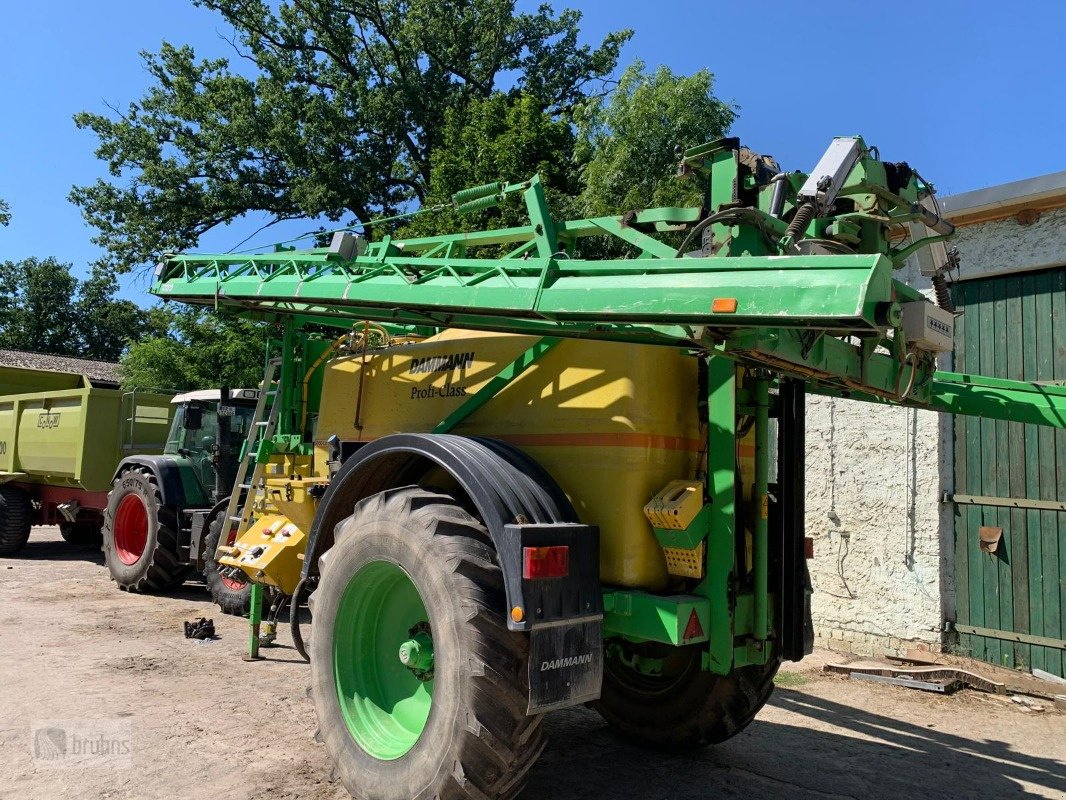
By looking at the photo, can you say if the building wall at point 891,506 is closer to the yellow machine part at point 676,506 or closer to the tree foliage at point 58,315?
the yellow machine part at point 676,506

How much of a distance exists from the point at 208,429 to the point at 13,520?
15.3ft

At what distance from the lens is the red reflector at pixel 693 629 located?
11.9ft

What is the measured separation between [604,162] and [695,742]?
32.0 feet

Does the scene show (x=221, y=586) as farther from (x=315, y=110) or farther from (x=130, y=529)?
(x=315, y=110)

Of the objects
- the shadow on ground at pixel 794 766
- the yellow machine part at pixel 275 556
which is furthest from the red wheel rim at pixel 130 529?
the shadow on ground at pixel 794 766

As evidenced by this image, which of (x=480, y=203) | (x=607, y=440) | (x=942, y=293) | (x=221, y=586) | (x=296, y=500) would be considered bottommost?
(x=221, y=586)

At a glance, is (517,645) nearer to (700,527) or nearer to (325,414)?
(700,527)

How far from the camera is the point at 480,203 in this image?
4.99 meters

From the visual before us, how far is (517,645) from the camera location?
11.1 feet

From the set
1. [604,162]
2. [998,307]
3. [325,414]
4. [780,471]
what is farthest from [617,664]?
[604,162]

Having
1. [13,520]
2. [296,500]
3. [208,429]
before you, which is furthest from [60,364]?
[296,500]

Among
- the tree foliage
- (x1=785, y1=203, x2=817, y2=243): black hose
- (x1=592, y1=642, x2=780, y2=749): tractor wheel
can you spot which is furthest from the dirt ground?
the tree foliage

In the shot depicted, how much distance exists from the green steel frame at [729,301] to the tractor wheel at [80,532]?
36.6 feet

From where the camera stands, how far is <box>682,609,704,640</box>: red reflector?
3633mm
